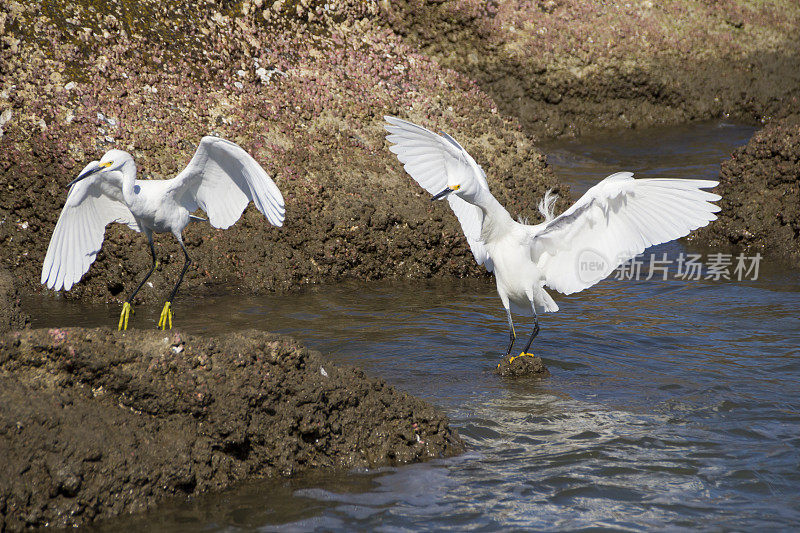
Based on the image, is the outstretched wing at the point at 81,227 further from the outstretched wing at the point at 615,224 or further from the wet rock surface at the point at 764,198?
the wet rock surface at the point at 764,198

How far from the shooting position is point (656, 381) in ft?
20.6

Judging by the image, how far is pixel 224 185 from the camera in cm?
708

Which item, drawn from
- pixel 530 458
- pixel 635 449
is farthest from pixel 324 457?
pixel 635 449

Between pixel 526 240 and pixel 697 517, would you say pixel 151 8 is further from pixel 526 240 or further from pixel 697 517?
pixel 697 517

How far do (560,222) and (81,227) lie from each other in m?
4.05

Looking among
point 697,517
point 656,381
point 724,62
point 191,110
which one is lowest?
point 697,517

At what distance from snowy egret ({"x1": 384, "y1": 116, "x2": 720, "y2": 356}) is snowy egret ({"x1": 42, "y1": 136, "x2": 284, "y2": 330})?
1.22 meters

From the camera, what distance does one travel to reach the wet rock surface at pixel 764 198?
9.77m

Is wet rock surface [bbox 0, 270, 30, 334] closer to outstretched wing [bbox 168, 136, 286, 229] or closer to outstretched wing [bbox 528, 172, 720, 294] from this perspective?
outstretched wing [bbox 168, 136, 286, 229]

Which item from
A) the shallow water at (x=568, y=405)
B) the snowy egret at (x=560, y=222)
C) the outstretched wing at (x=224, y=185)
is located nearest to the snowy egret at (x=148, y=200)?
the outstretched wing at (x=224, y=185)

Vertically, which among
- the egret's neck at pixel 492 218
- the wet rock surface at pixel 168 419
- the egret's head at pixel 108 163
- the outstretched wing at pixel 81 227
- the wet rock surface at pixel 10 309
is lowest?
the wet rock surface at pixel 168 419

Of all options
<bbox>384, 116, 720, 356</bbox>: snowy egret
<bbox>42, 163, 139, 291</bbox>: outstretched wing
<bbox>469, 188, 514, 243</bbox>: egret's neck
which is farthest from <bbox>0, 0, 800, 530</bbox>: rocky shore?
<bbox>469, 188, 514, 243</bbox>: egret's neck

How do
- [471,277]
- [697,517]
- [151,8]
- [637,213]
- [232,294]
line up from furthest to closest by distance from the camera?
[151,8], [471,277], [232,294], [637,213], [697,517]

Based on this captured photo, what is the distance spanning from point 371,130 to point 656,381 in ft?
16.1
